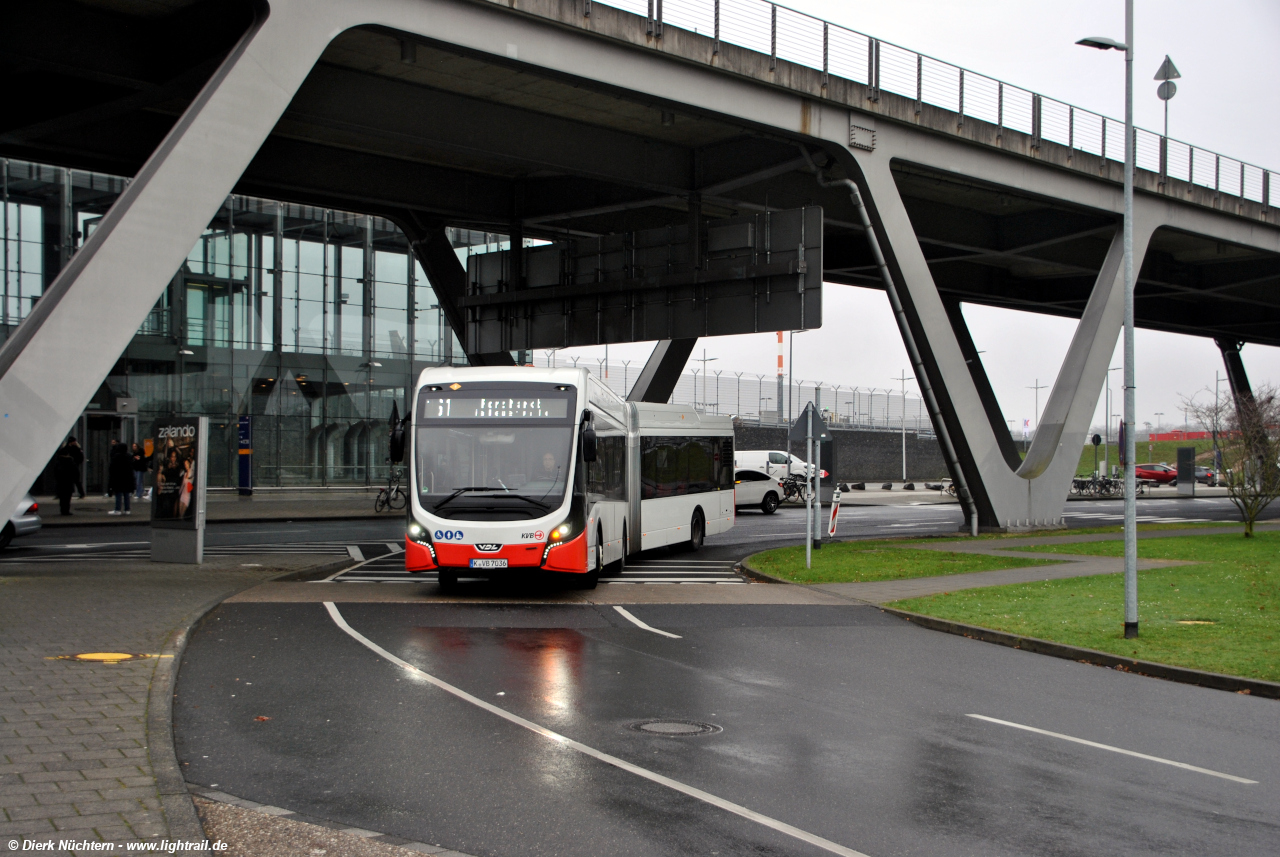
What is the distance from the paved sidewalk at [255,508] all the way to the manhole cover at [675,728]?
25.3 m

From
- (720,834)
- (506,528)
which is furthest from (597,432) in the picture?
(720,834)

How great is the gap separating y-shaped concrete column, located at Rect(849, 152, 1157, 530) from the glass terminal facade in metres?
24.7

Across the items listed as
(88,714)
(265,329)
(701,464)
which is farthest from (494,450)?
(265,329)

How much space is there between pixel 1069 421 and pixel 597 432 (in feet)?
61.7

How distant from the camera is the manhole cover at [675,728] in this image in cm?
769

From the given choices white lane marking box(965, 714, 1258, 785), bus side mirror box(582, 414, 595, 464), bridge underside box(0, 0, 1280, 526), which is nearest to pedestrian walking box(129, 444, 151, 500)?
bridge underside box(0, 0, 1280, 526)

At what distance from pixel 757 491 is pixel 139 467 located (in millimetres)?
20480

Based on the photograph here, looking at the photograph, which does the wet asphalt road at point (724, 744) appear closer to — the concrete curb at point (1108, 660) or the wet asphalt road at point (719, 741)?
the wet asphalt road at point (719, 741)

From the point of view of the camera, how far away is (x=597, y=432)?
16859 millimetres

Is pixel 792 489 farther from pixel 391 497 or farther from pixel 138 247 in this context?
pixel 138 247

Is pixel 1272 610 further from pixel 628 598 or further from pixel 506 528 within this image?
pixel 506 528

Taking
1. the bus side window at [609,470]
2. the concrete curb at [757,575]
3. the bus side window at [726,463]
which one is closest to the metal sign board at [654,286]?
the bus side window at [726,463]

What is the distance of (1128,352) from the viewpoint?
12875 millimetres

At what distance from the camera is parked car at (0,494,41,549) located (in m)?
22.1
